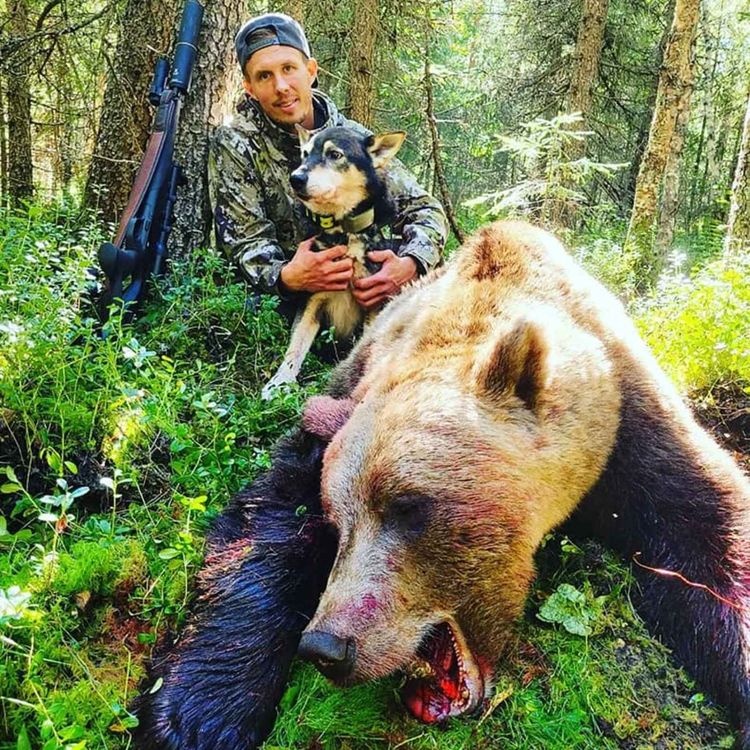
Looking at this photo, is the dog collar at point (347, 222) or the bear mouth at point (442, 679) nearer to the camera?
the bear mouth at point (442, 679)

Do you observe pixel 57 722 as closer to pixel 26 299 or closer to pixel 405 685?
pixel 405 685

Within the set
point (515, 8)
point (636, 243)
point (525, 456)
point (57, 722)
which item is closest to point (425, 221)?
point (525, 456)

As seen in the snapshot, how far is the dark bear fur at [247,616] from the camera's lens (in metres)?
2.18

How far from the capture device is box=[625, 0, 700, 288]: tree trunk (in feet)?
32.2

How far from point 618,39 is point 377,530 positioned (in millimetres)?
16966

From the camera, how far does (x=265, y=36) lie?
4.96m

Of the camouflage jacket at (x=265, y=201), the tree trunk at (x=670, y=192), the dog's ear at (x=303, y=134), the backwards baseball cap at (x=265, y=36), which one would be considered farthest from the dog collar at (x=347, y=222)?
the tree trunk at (x=670, y=192)

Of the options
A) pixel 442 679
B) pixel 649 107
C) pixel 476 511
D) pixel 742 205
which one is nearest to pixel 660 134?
pixel 742 205

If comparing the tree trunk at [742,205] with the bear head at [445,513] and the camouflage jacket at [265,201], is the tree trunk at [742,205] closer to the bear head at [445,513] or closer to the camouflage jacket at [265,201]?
the camouflage jacket at [265,201]

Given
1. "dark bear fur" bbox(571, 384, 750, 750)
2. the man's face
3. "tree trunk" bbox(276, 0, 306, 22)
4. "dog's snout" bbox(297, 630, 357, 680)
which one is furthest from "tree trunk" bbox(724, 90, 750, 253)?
"tree trunk" bbox(276, 0, 306, 22)

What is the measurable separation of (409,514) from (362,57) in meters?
8.84

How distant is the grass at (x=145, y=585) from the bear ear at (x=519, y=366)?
0.80 meters

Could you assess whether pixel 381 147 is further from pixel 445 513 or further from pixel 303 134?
pixel 445 513

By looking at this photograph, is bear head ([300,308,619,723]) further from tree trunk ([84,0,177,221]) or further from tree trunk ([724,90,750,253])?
tree trunk ([724,90,750,253])
